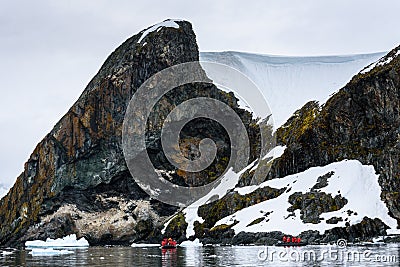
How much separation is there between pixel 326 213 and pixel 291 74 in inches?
3095

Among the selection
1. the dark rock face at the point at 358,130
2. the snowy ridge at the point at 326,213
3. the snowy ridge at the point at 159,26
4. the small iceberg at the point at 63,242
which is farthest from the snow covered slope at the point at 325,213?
the snowy ridge at the point at 159,26

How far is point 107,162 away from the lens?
119m

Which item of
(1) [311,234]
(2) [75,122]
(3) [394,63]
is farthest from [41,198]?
(3) [394,63]

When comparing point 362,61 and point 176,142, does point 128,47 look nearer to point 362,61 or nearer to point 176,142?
point 176,142

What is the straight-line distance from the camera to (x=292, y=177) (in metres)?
95.6

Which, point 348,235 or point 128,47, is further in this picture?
point 128,47

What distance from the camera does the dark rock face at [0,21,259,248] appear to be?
11562cm

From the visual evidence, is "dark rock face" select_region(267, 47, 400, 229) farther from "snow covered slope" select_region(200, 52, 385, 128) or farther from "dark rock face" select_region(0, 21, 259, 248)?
"dark rock face" select_region(0, 21, 259, 248)

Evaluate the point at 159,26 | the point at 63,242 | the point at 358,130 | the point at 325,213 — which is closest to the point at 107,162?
the point at 63,242

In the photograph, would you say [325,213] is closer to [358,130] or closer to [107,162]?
[358,130]

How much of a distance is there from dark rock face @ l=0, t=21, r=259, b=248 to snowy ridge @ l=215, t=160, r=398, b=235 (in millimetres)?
25672

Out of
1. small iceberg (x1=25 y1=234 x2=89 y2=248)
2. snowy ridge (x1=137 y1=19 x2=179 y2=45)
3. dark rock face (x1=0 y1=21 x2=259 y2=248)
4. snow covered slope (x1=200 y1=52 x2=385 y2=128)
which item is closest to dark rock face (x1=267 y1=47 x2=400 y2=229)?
snow covered slope (x1=200 y1=52 x2=385 y2=128)

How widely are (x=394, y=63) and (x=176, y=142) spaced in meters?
48.8

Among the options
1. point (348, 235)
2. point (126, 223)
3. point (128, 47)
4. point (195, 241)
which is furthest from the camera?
point (128, 47)
